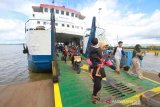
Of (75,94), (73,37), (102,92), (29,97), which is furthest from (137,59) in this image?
(73,37)

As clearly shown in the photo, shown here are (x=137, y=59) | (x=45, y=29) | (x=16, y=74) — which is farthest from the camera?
(x=16, y=74)

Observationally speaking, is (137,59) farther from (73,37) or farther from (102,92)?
(73,37)

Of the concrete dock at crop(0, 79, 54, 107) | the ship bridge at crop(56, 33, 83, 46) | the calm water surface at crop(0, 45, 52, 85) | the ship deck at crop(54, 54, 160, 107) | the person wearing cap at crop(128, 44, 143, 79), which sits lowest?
the calm water surface at crop(0, 45, 52, 85)

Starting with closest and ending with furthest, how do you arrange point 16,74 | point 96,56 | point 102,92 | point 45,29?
point 96,56 → point 102,92 → point 45,29 → point 16,74

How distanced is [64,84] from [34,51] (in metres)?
5.65

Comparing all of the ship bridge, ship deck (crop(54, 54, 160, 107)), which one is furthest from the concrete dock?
the ship bridge

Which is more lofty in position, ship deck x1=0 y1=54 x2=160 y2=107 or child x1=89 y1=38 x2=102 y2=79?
child x1=89 y1=38 x2=102 y2=79

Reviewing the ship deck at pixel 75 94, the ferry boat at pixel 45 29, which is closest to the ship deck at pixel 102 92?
the ship deck at pixel 75 94

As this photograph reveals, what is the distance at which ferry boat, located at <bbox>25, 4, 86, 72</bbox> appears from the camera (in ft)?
34.5

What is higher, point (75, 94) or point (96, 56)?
point (96, 56)

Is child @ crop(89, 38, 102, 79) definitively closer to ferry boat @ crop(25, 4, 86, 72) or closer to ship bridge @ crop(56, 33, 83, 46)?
ferry boat @ crop(25, 4, 86, 72)

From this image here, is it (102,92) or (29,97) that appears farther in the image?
(29,97)

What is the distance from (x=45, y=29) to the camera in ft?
35.5

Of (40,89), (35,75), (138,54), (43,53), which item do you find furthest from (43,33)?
(138,54)
